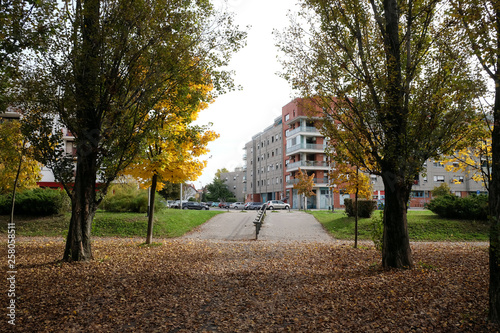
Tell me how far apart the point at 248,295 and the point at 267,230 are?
45.7ft

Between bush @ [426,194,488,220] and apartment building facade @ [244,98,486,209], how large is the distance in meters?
24.3

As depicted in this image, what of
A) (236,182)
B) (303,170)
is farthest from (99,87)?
(236,182)

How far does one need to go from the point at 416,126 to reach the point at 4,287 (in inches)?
380

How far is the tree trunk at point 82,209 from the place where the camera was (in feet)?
29.9

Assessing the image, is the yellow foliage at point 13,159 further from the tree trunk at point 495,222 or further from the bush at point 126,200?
the tree trunk at point 495,222

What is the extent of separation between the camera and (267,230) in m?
20.3

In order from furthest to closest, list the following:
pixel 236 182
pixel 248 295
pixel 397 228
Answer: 1. pixel 236 182
2. pixel 397 228
3. pixel 248 295

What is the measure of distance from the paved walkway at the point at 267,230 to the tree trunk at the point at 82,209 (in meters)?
8.49

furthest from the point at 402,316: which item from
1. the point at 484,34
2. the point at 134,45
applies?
the point at 134,45

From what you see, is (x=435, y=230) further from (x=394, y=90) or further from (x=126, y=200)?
(x=126, y=200)

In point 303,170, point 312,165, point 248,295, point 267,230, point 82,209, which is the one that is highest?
point 312,165

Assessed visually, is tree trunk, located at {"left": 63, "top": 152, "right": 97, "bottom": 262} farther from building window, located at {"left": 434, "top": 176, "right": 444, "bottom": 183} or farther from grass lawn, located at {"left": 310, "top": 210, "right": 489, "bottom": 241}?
building window, located at {"left": 434, "top": 176, "right": 444, "bottom": 183}

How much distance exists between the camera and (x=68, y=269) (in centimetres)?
826

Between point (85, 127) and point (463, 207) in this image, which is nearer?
point (85, 127)
